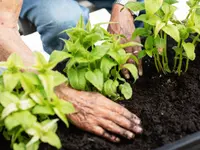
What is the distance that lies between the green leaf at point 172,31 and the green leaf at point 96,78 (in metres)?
0.19

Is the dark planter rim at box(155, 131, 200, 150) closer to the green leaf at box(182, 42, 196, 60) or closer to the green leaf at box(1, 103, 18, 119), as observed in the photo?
the green leaf at box(182, 42, 196, 60)

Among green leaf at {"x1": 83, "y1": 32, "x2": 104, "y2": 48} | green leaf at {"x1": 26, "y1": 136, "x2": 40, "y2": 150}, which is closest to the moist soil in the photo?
green leaf at {"x1": 26, "y1": 136, "x2": 40, "y2": 150}

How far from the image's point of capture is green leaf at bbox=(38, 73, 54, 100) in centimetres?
76

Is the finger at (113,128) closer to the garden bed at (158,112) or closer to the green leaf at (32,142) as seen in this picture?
the garden bed at (158,112)

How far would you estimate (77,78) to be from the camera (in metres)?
0.92

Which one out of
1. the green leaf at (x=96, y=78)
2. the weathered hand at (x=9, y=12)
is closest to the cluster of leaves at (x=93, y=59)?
the green leaf at (x=96, y=78)

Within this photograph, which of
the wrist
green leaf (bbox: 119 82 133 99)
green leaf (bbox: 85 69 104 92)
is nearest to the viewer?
green leaf (bbox: 85 69 104 92)

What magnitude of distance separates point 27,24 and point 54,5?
265mm

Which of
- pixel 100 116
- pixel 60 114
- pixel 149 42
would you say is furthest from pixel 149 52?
pixel 60 114

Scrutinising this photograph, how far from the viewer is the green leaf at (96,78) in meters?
0.89

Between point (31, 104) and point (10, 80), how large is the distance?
0.07 m

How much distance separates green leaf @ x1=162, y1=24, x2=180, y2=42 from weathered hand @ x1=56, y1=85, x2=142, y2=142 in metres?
0.21

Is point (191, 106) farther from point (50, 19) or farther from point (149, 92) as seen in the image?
point (50, 19)

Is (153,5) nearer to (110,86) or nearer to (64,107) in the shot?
(110,86)
